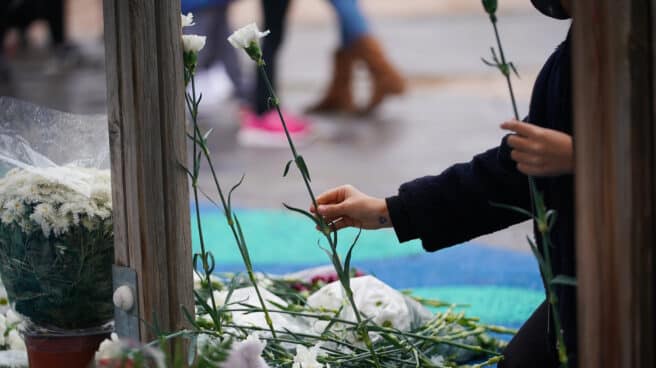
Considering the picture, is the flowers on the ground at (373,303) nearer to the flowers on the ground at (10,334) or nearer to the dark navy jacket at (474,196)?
the dark navy jacket at (474,196)

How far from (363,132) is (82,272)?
3734 mm

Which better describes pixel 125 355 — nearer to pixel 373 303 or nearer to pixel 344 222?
pixel 344 222

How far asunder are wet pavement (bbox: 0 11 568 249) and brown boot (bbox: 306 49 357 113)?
6.3 inches

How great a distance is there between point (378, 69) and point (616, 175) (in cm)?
439

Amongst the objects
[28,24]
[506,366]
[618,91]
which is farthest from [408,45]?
[618,91]

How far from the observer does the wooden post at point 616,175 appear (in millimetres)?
1111

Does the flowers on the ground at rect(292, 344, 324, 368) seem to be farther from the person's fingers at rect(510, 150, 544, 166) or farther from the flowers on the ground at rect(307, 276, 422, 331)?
the person's fingers at rect(510, 150, 544, 166)

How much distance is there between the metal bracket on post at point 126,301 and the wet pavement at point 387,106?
1838 mm

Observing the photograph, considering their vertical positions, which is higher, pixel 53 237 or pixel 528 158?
pixel 528 158

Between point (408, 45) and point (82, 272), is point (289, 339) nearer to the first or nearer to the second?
point (82, 272)

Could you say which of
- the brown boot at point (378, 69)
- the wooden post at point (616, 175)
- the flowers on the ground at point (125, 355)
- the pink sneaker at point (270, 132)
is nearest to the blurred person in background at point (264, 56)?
the pink sneaker at point (270, 132)

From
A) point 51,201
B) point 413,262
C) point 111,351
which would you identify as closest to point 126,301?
point 51,201

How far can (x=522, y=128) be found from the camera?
1.28m

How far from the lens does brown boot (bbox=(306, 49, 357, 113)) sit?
563 cm
